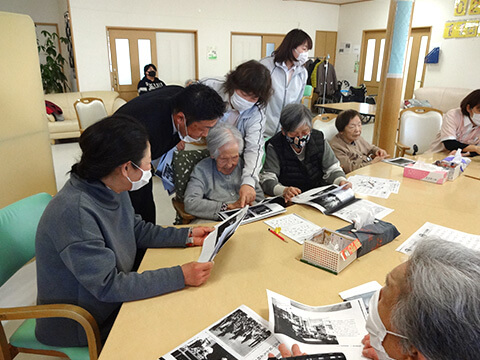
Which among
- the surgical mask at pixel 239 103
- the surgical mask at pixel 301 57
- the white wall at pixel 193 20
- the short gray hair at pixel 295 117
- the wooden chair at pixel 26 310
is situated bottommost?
the wooden chair at pixel 26 310

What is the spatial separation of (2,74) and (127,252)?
1856 mm

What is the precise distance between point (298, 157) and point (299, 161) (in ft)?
0.11

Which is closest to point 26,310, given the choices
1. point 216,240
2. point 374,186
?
point 216,240

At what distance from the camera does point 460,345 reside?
2.11ft

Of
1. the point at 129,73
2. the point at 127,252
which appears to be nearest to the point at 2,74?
the point at 127,252

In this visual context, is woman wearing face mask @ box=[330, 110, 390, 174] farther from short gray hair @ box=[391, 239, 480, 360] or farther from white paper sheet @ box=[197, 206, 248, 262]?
short gray hair @ box=[391, 239, 480, 360]

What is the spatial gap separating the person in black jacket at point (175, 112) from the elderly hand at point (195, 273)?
76cm

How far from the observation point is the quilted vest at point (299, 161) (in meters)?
2.49

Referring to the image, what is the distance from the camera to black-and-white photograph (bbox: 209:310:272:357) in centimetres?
99

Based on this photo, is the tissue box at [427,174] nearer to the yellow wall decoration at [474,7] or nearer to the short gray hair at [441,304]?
the short gray hair at [441,304]

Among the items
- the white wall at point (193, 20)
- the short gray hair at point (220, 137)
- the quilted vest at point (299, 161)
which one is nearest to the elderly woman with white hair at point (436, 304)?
the short gray hair at point (220, 137)

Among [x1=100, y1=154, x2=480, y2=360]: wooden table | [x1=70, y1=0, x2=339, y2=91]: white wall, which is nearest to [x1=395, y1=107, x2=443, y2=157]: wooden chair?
[x1=100, y1=154, x2=480, y2=360]: wooden table

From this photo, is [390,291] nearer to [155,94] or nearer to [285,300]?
[285,300]

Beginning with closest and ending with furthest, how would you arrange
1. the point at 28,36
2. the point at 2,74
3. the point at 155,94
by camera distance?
the point at 155,94, the point at 2,74, the point at 28,36
